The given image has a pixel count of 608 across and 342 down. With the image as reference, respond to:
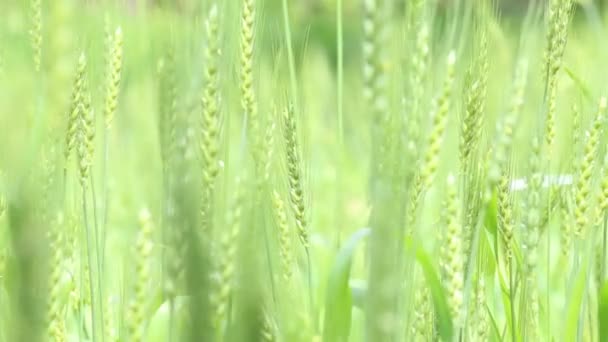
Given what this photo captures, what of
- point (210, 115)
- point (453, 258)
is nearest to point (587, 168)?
point (453, 258)

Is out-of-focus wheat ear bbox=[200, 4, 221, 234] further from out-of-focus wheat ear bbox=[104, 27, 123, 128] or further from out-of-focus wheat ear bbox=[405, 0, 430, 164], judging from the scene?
out-of-focus wheat ear bbox=[104, 27, 123, 128]

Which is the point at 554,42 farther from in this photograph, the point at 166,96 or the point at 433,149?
the point at 166,96

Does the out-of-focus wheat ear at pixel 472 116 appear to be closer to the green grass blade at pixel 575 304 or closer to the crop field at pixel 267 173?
the crop field at pixel 267 173

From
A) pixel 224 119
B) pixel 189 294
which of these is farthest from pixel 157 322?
pixel 189 294

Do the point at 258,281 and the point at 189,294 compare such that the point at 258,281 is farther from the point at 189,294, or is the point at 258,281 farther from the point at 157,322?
the point at 157,322

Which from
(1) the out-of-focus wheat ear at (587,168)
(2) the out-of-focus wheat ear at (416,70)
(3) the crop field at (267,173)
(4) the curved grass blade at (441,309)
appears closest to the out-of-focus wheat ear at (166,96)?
(3) the crop field at (267,173)

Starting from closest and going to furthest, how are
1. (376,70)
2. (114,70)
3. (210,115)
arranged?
(376,70), (210,115), (114,70)

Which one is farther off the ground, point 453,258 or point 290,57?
point 290,57
